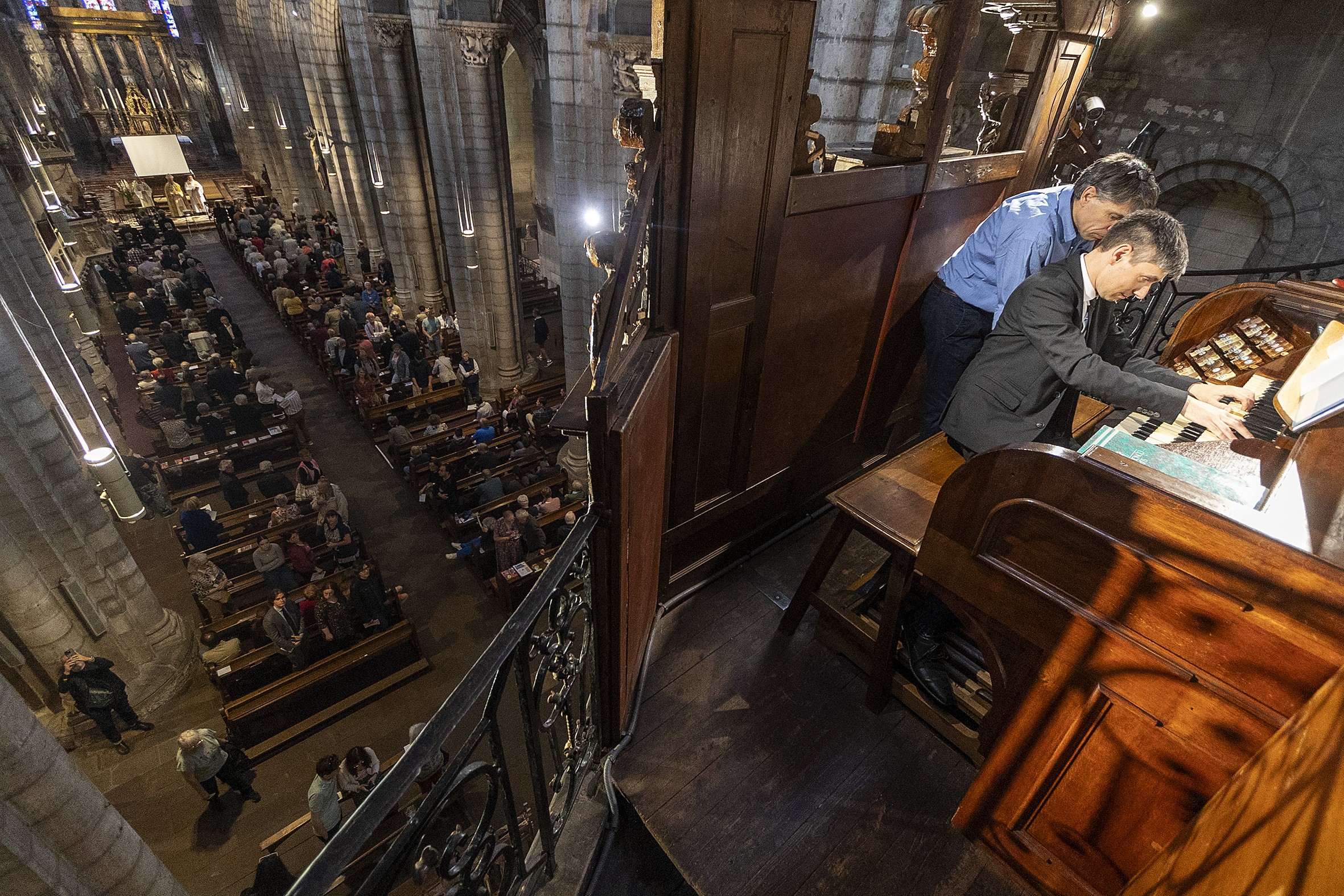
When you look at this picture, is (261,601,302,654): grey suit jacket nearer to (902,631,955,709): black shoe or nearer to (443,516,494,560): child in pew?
(443,516,494,560): child in pew

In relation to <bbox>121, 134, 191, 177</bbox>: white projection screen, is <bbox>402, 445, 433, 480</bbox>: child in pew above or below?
below

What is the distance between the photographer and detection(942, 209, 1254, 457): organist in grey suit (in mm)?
2279

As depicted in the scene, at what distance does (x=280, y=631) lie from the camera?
6.10 metres

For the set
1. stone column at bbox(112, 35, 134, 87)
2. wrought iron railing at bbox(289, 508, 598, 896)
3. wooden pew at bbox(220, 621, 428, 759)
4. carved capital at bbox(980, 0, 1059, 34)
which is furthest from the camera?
stone column at bbox(112, 35, 134, 87)

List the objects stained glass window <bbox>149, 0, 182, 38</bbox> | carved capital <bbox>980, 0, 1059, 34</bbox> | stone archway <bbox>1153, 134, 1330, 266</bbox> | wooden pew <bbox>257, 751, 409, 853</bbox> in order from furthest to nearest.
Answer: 1. stained glass window <bbox>149, 0, 182, 38</bbox>
2. stone archway <bbox>1153, 134, 1330, 266</bbox>
3. wooden pew <bbox>257, 751, 409, 853</bbox>
4. carved capital <bbox>980, 0, 1059, 34</bbox>

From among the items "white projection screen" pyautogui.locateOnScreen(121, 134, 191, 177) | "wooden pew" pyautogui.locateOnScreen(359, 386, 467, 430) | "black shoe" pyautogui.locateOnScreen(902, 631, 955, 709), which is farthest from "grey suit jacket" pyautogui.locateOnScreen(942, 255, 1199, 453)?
"white projection screen" pyautogui.locateOnScreen(121, 134, 191, 177)

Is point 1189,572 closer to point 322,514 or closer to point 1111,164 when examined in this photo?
point 1111,164

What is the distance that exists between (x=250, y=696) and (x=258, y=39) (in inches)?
970

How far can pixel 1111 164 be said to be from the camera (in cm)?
289

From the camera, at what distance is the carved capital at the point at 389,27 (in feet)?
42.0

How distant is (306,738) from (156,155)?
29.5m

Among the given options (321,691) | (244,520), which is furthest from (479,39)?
(321,691)

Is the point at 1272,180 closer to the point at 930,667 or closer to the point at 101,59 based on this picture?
the point at 930,667

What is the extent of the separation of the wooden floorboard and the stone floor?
4.39 m
